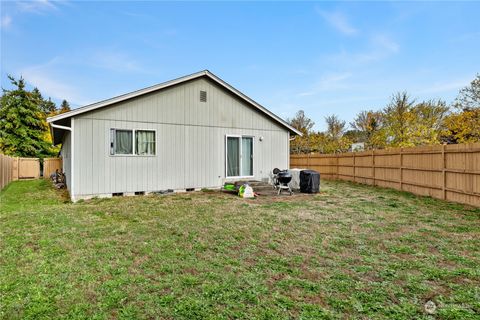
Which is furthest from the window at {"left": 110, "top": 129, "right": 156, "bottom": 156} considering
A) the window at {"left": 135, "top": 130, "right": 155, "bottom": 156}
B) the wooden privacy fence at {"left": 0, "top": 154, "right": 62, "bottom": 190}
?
the wooden privacy fence at {"left": 0, "top": 154, "right": 62, "bottom": 190}

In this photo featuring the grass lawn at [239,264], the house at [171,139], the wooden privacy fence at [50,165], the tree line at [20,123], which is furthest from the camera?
the tree line at [20,123]

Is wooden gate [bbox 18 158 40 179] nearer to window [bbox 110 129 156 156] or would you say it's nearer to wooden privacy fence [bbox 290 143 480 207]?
window [bbox 110 129 156 156]

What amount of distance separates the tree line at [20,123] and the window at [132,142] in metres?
17.7

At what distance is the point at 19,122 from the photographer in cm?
2223

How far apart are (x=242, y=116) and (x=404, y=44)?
8.06 metres

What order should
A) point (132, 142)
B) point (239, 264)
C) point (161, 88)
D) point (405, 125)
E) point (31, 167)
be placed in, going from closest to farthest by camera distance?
point (239, 264)
point (132, 142)
point (161, 88)
point (405, 125)
point (31, 167)

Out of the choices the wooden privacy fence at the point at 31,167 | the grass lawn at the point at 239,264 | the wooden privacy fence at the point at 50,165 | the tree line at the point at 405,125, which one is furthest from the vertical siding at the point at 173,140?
the wooden privacy fence at the point at 50,165

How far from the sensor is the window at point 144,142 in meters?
9.29

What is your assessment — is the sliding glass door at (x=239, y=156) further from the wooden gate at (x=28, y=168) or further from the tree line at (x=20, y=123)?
the tree line at (x=20, y=123)

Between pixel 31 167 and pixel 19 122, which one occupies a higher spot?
pixel 19 122

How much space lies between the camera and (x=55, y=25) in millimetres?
10484

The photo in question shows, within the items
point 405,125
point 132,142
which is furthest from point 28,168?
point 405,125

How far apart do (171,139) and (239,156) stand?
9.63 feet

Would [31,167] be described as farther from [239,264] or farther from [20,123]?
[239,264]
